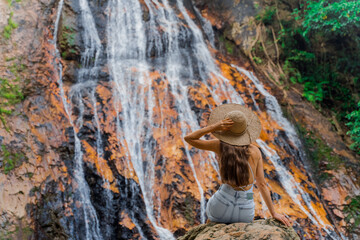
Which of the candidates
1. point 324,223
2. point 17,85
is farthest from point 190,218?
point 17,85

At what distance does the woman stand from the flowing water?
2551mm

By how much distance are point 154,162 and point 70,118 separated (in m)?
1.77

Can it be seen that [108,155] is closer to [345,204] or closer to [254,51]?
[345,204]

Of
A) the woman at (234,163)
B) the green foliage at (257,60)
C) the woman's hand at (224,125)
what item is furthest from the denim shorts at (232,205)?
the green foliage at (257,60)

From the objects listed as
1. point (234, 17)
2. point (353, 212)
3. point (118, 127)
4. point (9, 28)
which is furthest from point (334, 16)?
point (9, 28)

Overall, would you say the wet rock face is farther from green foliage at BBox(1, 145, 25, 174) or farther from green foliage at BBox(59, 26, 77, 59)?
green foliage at BBox(1, 145, 25, 174)

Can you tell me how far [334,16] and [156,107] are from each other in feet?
17.4

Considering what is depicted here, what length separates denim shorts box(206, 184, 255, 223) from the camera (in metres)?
2.18

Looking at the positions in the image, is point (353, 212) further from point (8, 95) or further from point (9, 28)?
point (9, 28)

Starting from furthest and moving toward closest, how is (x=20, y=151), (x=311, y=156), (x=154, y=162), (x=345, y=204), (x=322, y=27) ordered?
1. (x=322, y=27)
2. (x=311, y=156)
3. (x=345, y=204)
4. (x=154, y=162)
5. (x=20, y=151)

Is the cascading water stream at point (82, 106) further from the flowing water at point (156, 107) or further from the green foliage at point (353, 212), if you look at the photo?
the green foliage at point (353, 212)

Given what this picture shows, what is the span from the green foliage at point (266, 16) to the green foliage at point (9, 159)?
→ 24.9 ft

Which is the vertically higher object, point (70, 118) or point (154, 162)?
point (70, 118)

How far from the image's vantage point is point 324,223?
17.0 feet
